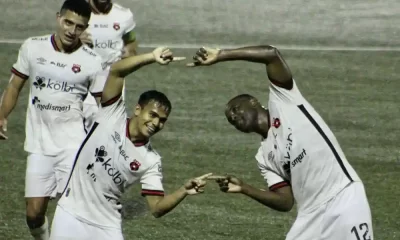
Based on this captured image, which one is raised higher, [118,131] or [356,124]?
[118,131]

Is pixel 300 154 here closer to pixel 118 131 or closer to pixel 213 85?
pixel 118 131

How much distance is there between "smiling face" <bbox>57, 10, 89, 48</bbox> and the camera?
8.43 m

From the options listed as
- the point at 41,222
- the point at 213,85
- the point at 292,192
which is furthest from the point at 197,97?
the point at 292,192

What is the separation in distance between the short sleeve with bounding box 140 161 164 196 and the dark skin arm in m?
0.54

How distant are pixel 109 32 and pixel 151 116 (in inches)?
193

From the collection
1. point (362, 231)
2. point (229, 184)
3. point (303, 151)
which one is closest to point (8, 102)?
point (229, 184)

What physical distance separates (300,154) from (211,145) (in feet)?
19.3

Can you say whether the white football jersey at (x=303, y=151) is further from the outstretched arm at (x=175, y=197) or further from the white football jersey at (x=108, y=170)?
the white football jersey at (x=108, y=170)

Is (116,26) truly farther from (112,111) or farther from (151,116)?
(151,116)

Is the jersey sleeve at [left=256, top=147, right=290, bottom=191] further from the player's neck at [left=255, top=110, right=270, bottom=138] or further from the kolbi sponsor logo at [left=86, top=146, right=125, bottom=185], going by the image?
the kolbi sponsor logo at [left=86, top=146, right=125, bottom=185]

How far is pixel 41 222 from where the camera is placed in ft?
29.5

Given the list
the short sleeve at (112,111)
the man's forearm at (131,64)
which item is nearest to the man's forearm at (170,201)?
the short sleeve at (112,111)

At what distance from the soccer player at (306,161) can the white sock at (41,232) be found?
107 inches

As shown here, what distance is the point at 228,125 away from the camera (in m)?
13.9
